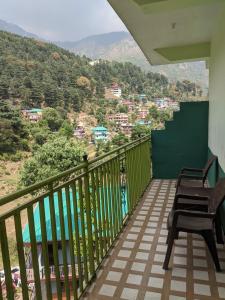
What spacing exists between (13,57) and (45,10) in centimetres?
11448

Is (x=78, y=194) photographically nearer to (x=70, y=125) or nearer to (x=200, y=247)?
(x=200, y=247)

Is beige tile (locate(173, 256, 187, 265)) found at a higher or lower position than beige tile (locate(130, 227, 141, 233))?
higher

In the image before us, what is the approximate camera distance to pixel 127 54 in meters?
103

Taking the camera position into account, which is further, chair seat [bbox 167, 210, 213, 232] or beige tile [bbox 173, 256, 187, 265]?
beige tile [bbox 173, 256, 187, 265]

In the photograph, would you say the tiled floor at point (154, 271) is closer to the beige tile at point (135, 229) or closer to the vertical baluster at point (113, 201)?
the beige tile at point (135, 229)

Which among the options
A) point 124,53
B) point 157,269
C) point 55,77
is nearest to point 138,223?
point 157,269

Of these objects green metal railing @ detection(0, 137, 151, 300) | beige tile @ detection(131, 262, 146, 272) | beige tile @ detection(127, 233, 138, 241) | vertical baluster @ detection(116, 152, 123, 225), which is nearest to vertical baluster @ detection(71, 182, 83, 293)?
green metal railing @ detection(0, 137, 151, 300)

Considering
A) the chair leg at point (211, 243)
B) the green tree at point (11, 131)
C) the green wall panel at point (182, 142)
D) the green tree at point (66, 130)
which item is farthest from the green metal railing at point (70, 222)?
the green tree at point (11, 131)

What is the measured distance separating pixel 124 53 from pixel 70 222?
369 feet

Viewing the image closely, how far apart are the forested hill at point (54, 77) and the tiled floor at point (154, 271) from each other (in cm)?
3971

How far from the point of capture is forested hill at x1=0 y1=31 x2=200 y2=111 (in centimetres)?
3956

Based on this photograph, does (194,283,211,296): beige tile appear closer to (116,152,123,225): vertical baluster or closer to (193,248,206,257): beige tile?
(193,248,206,257): beige tile

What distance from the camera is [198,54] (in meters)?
5.10

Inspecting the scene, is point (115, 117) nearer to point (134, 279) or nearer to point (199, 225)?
point (199, 225)
